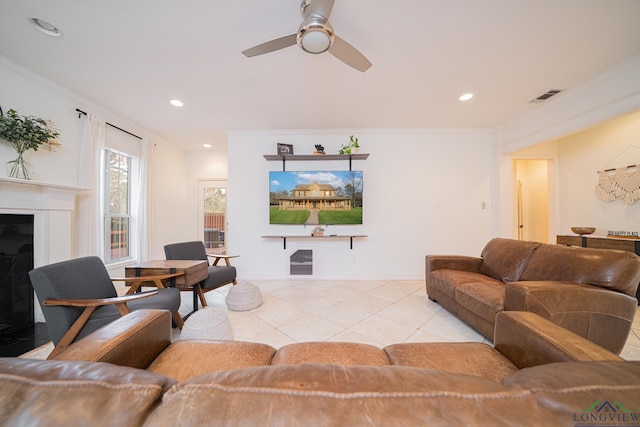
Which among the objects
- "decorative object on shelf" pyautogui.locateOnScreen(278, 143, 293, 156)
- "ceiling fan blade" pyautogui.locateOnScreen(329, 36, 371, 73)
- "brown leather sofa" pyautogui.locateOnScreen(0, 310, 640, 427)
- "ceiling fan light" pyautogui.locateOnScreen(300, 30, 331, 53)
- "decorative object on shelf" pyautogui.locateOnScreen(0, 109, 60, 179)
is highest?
"ceiling fan blade" pyautogui.locateOnScreen(329, 36, 371, 73)

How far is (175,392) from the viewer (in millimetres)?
409

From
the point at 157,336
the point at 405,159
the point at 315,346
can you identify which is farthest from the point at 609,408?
the point at 405,159

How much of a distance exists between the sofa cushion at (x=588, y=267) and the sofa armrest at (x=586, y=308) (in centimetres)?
11

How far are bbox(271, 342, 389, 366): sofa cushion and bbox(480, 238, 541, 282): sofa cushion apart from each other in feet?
6.91

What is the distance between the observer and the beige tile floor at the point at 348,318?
1.98 metres

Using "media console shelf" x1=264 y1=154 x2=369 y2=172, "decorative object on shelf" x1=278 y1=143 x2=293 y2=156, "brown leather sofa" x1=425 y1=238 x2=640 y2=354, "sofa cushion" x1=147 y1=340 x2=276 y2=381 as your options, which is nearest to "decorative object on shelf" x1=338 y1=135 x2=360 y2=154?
"media console shelf" x1=264 y1=154 x2=369 y2=172

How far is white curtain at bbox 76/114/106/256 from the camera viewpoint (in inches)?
111

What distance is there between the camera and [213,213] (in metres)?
5.05

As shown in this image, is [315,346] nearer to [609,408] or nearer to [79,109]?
[609,408]

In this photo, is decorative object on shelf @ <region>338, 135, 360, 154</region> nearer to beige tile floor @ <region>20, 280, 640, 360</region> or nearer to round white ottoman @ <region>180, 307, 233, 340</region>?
beige tile floor @ <region>20, 280, 640, 360</region>

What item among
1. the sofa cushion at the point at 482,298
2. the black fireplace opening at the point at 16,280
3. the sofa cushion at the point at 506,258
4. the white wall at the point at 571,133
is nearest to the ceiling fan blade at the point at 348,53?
the sofa cushion at the point at 482,298

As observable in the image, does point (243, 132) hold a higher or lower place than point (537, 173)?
higher

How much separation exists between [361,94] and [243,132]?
87.6 inches

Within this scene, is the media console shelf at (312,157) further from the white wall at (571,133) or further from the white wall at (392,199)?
the white wall at (571,133)
